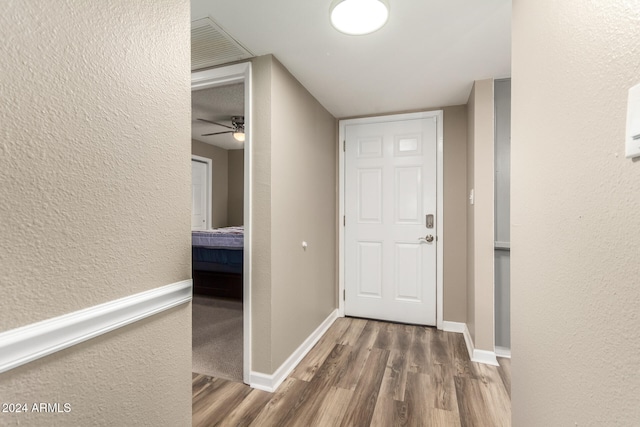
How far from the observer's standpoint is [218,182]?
5.91 meters

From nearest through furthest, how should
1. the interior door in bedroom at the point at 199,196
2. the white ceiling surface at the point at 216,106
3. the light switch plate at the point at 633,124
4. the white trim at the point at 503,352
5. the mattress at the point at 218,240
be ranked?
1. the light switch plate at the point at 633,124
2. the white trim at the point at 503,352
3. the white ceiling surface at the point at 216,106
4. the mattress at the point at 218,240
5. the interior door in bedroom at the point at 199,196

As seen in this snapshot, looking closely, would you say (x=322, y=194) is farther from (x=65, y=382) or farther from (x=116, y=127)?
(x=65, y=382)

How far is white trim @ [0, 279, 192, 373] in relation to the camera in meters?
0.50

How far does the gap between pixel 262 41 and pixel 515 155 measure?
1550mm

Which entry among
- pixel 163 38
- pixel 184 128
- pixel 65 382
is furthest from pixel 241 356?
pixel 163 38

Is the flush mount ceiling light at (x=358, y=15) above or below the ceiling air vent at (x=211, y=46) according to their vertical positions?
below

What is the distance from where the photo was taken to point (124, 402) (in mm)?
702

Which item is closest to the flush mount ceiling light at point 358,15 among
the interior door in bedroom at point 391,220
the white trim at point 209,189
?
the interior door in bedroom at point 391,220

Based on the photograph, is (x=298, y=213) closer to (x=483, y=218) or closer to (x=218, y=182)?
(x=483, y=218)

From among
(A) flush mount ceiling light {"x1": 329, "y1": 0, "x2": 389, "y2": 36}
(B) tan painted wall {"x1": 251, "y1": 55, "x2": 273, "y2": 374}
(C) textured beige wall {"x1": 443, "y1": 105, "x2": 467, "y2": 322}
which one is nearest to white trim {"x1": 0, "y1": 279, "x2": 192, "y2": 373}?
(B) tan painted wall {"x1": 251, "y1": 55, "x2": 273, "y2": 374}

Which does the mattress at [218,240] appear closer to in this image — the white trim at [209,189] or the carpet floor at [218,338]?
the carpet floor at [218,338]

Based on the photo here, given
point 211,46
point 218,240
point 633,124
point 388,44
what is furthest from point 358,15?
point 218,240

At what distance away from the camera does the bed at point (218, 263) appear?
3680 mm

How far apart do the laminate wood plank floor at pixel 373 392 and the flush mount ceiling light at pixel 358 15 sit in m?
2.12
